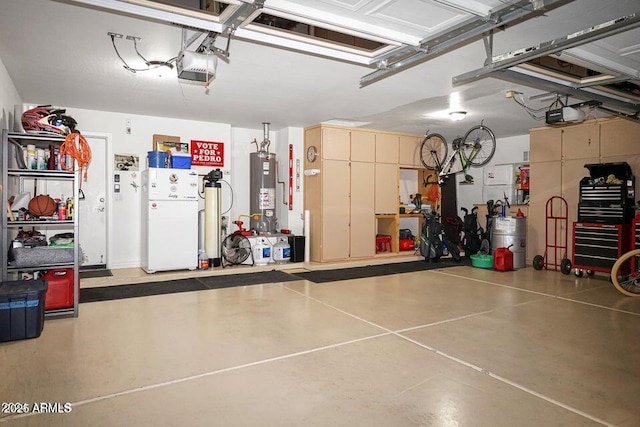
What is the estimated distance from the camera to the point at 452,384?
2.74m

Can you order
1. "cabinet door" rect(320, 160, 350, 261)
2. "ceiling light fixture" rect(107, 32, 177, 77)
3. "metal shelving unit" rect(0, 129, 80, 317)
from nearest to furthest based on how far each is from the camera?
"ceiling light fixture" rect(107, 32, 177, 77)
"metal shelving unit" rect(0, 129, 80, 317)
"cabinet door" rect(320, 160, 350, 261)

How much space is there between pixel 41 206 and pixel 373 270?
509 cm

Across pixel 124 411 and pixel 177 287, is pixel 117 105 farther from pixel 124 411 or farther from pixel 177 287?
pixel 124 411

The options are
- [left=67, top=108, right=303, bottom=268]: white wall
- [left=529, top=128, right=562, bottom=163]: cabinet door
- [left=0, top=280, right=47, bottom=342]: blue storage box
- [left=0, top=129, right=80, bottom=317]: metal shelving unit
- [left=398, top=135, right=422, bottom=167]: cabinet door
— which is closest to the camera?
[left=0, top=280, right=47, bottom=342]: blue storage box

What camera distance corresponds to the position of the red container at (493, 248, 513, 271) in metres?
7.14

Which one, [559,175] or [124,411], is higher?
[559,175]

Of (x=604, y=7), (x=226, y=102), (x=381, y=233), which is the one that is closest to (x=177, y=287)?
(x=226, y=102)

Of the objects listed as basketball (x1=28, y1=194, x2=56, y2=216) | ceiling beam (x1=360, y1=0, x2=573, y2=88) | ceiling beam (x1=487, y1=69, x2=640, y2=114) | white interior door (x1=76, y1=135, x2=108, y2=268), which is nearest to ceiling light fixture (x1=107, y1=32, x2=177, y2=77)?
basketball (x1=28, y1=194, x2=56, y2=216)

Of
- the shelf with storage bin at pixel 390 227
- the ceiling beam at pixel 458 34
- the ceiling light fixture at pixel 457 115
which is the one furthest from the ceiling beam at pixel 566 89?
the shelf with storage bin at pixel 390 227

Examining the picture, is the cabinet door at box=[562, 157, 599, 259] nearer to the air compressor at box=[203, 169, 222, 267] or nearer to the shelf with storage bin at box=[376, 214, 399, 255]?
the shelf with storage bin at box=[376, 214, 399, 255]

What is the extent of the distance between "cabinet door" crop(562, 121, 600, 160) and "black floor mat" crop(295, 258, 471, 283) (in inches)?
107

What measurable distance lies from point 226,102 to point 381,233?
15.0ft

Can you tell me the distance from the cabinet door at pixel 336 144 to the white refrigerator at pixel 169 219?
252 centimetres

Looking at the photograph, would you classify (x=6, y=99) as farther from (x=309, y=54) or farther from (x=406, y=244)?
(x=406, y=244)
